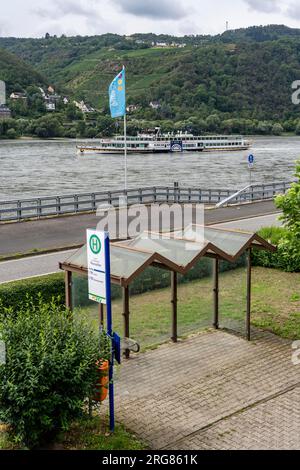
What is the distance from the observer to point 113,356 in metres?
8.28

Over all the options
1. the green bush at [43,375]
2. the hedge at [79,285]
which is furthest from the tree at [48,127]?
the green bush at [43,375]

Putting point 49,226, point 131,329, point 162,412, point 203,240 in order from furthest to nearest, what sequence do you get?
point 49,226 < point 203,240 < point 131,329 < point 162,412

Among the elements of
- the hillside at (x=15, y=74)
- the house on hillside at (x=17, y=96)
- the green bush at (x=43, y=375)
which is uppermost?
the hillside at (x=15, y=74)

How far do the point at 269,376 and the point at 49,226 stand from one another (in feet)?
51.2

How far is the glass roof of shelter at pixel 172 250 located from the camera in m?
10.4

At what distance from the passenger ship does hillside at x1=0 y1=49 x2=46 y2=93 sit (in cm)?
2591

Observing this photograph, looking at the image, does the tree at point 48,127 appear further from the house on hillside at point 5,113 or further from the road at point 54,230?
the road at point 54,230

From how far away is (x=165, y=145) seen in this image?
10819 centimetres

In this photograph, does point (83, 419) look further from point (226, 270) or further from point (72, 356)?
point (226, 270)

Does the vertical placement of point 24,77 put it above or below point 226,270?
above

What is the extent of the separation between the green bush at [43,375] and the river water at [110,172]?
35.3 meters

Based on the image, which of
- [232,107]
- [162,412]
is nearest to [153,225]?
[162,412]

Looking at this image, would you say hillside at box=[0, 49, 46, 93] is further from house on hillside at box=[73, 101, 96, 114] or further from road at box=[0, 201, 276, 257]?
road at box=[0, 201, 276, 257]

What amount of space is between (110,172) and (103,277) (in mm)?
62920
